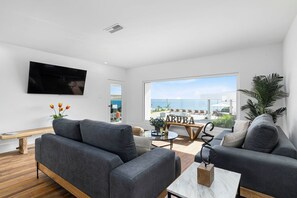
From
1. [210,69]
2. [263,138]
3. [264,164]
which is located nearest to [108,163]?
[264,164]

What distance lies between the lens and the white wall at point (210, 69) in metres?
3.44

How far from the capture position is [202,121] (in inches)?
188

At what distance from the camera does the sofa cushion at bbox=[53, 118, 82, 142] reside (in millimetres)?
1737

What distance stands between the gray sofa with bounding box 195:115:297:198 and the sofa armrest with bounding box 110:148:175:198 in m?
0.64

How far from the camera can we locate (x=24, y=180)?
212 cm

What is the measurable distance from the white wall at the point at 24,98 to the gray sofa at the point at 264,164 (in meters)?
4.10

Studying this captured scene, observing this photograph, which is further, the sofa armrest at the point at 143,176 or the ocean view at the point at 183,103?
the ocean view at the point at 183,103

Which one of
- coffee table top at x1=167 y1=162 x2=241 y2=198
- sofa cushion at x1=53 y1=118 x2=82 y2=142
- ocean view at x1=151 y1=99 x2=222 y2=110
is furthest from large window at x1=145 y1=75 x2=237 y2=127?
sofa cushion at x1=53 y1=118 x2=82 y2=142

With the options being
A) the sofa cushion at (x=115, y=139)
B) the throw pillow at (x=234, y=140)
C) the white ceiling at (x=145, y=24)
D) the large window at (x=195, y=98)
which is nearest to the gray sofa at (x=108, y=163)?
the sofa cushion at (x=115, y=139)

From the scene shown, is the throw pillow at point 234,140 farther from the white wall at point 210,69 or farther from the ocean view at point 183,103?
the ocean view at point 183,103

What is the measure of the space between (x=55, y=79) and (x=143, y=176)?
3889 mm

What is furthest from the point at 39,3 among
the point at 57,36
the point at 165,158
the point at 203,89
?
the point at 203,89

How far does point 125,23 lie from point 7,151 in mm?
3819

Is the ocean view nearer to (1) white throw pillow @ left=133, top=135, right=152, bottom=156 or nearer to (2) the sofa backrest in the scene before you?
(2) the sofa backrest
